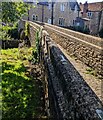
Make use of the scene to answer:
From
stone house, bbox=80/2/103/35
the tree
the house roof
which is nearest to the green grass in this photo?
the tree

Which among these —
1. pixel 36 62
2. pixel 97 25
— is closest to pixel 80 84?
pixel 36 62

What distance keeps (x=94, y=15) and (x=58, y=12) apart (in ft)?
25.6

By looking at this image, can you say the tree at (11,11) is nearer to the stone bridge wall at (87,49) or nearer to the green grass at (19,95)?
the green grass at (19,95)

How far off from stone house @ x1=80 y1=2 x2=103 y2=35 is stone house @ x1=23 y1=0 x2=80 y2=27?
9.75 ft

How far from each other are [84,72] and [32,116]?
559cm

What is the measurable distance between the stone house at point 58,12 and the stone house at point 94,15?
2.97 metres

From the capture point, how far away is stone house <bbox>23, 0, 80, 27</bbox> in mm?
49875

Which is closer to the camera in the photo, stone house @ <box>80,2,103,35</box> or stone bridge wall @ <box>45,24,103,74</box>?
stone bridge wall @ <box>45,24,103,74</box>

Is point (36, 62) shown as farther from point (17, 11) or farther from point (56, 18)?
point (56, 18)

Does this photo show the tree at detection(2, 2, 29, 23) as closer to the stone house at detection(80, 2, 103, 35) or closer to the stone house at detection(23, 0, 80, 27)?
the stone house at detection(80, 2, 103, 35)

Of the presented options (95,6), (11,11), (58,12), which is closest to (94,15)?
(95,6)

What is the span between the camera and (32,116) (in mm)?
8125

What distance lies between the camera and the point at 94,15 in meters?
50.2

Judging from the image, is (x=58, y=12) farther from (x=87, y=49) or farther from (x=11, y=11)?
(x=87, y=49)
